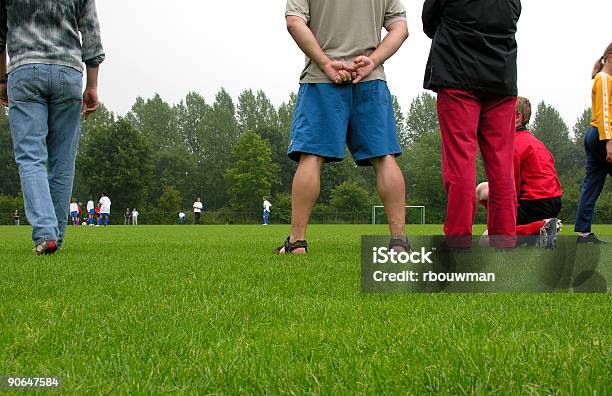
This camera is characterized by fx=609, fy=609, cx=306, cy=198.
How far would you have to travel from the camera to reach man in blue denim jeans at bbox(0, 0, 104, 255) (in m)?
4.70

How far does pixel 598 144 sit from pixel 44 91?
17.1 feet

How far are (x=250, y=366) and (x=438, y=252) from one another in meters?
1.21

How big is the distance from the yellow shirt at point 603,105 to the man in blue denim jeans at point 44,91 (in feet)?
15.3

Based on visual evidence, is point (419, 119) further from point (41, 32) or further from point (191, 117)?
point (41, 32)

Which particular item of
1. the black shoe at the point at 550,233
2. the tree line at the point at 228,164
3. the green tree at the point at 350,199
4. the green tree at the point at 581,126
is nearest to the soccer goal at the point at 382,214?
the tree line at the point at 228,164

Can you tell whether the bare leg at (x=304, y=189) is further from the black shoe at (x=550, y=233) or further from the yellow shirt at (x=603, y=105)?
the yellow shirt at (x=603, y=105)

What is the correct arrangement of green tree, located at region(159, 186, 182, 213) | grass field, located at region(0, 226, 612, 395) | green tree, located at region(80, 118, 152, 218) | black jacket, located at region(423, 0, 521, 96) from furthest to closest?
green tree, located at region(159, 186, 182, 213)
green tree, located at region(80, 118, 152, 218)
black jacket, located at region(423, 0, 521, 96)
grass field, located at region(0, 226, 612, 395)

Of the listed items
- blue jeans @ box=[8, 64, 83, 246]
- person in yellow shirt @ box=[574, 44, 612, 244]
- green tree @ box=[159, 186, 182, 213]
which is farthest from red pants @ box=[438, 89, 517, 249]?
green tree @ box=[159, 186, 182, 213]

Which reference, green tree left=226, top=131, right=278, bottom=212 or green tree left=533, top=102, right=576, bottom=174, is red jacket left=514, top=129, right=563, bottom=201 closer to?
green tree left=226, top=131, right=278, bottom=212

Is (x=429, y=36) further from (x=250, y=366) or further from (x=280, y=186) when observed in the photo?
(x=280, y=186)

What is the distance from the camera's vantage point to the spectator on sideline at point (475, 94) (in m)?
3.69

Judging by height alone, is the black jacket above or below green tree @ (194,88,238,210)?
below

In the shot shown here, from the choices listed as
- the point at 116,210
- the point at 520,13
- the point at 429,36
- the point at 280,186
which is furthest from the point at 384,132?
the point at 280,186

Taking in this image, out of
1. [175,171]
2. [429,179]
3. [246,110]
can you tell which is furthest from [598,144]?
[246,110]
